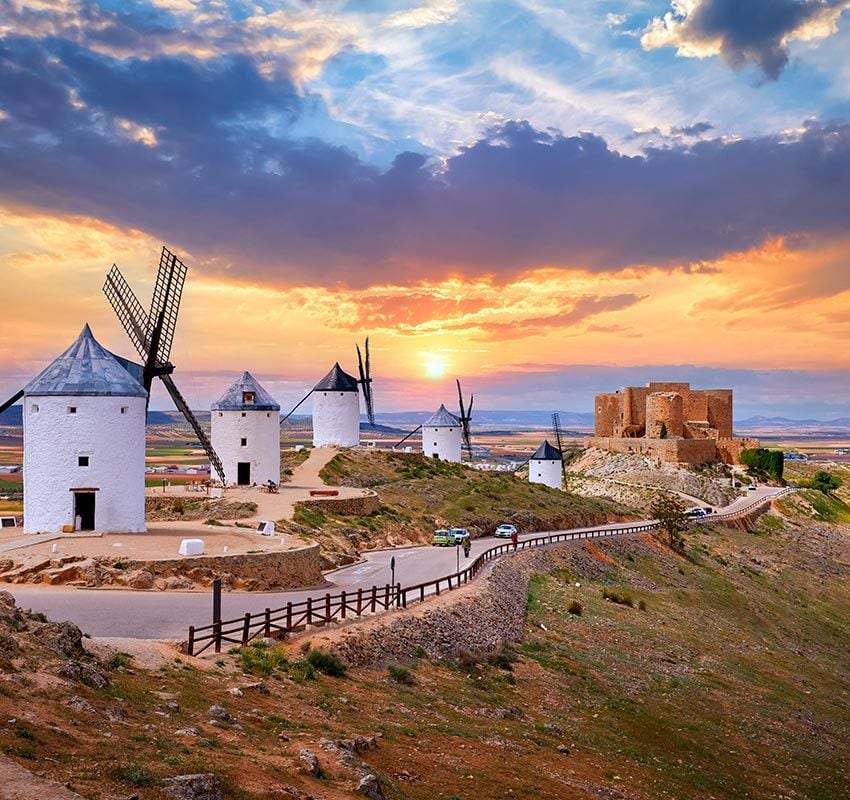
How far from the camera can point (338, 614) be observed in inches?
985

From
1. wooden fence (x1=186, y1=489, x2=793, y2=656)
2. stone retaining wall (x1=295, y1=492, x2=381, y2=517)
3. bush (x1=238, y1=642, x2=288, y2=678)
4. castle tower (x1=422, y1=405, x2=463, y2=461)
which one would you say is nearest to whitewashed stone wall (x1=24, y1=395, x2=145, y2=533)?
wooden fence (x1=186, y1=489, x2=793, y2=656)

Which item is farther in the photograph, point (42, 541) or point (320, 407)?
point (320, 407)

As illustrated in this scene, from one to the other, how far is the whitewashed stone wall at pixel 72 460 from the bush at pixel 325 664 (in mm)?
14876

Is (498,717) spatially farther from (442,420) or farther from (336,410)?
(442,420)

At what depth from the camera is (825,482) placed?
100688 mm

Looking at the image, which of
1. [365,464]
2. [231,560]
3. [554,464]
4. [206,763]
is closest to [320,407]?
[365,464]

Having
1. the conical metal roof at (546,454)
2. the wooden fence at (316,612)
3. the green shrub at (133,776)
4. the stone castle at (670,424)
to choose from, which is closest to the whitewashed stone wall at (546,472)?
the conical metal roof at (546,454)

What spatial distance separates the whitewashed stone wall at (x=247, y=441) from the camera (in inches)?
2029

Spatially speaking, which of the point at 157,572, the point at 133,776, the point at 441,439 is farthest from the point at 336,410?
the point at 133,776

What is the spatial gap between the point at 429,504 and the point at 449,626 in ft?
101

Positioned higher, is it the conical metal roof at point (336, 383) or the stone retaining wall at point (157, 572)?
the conical metal roof at point (336, 383)

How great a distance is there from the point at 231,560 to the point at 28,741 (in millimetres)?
15779

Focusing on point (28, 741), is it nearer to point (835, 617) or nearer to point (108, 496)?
point (108, 496)

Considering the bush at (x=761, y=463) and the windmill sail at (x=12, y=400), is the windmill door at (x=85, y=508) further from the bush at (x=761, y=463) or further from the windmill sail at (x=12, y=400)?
the bush at (x=761, y=463)
